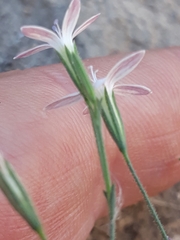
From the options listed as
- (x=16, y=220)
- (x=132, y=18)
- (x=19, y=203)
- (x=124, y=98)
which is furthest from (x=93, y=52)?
(x=19, y=203)

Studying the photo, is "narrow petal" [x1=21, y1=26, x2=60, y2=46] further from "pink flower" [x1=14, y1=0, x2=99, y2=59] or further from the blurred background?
the blurred background

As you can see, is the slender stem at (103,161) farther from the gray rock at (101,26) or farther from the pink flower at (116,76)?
the gray rock at (101,26)

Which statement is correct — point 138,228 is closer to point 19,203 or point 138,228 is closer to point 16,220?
point 16,220

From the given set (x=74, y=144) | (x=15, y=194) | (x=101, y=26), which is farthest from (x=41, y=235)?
(x=101, y=26)

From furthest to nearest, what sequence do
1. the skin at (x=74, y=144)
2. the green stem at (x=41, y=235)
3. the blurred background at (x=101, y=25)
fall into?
the blurred background at (x=101, y=25), the skin at (x=74, y=144), the green stem at (x=41, y=235)

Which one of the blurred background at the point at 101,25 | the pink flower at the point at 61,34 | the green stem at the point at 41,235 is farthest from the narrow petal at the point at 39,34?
the blurred background at the point at 101,25

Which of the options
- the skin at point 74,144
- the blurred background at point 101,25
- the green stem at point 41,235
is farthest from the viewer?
the blurred background at point 101,25

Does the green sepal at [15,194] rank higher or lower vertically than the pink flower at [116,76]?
→ lower

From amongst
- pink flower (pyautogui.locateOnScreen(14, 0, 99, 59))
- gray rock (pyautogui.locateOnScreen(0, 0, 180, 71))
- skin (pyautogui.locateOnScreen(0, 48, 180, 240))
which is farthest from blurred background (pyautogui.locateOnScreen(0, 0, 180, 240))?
pink flower (pyautogui.locateOnScreen(14, 0, 99, 59))
